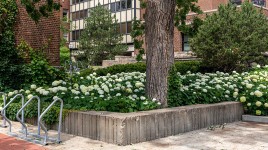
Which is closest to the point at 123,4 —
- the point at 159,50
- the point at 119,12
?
the point at 119,12

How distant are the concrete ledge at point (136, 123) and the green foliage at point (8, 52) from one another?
5039mm

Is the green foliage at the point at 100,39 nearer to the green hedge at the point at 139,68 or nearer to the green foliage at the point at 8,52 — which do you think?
the green hedge at the point at 139,68

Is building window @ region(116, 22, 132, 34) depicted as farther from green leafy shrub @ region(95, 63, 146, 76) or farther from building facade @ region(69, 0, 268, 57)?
green leafy shrub @ region(95, 63, 146, 76)

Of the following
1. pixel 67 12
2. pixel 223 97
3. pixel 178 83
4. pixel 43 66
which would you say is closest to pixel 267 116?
pixel 223 97

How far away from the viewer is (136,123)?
21.4 feet

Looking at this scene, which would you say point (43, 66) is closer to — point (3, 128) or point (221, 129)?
point (3, 128)

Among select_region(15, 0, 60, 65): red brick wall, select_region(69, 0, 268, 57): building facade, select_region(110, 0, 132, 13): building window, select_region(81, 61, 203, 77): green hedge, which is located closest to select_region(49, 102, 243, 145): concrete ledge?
select_region(15, 0, 60, 65): red brick wall

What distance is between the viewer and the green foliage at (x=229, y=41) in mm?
17312

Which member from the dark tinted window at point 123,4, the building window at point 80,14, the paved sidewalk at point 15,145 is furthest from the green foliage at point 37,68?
the building window at point 80,14

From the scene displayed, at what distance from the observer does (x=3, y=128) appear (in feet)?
26.7

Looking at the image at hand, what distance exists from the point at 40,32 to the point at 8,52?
59.7 inches

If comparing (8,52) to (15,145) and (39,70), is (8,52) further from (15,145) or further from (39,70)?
(15,145)

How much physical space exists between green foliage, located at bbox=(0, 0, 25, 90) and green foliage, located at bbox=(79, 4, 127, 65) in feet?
78.9

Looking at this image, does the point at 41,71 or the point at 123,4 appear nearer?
the point at 41,71
